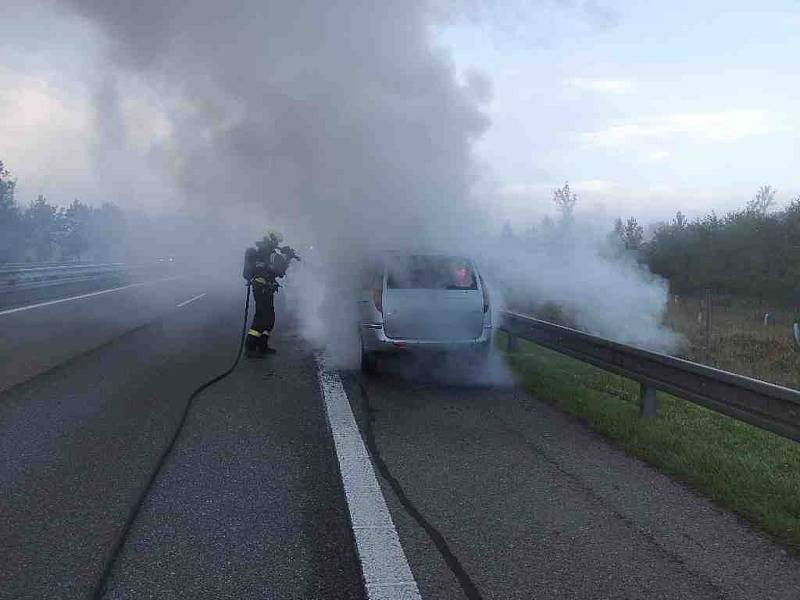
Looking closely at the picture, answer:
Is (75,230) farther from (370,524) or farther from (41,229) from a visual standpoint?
(370,524)

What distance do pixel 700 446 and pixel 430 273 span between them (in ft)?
13.9

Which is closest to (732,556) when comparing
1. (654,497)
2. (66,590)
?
(654,497)

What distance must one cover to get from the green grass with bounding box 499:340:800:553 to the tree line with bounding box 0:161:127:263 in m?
74.9

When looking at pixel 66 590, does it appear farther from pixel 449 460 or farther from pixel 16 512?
pixel 449 460

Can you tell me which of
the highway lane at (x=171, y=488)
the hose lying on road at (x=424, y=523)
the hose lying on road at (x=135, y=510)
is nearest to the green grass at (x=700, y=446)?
the hose lying on road at (x=424, y=523)

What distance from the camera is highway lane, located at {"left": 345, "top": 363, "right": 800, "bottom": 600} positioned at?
3473mm

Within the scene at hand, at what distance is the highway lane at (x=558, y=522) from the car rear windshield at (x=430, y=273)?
265 cm

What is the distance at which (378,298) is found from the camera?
912 cm

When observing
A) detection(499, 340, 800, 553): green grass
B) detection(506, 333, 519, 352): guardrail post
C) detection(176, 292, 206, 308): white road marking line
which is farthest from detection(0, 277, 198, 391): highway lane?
detection(506, 333, 519, 352): guardrail post

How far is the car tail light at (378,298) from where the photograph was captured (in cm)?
904

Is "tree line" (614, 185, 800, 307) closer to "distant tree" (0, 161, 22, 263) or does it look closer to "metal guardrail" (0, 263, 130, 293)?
"metal guardrail" (0, 263, 130, 293)

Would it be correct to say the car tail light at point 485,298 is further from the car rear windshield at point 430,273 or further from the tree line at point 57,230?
the tree line at point 57,230

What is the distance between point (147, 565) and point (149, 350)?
8362 mm

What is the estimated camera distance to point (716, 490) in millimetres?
4867
